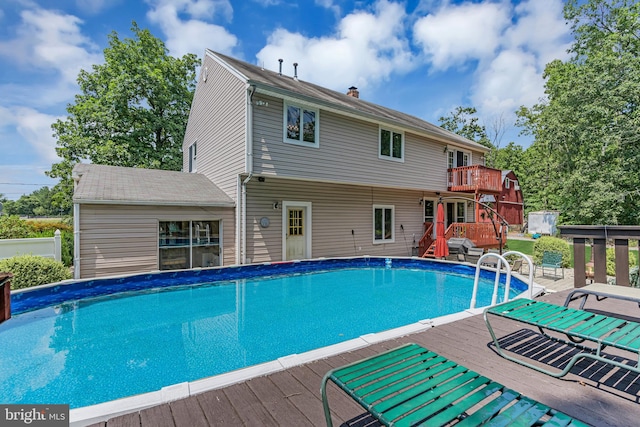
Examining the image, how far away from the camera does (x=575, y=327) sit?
2557mm

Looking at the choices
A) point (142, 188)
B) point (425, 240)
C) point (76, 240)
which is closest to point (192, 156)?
point (142, 188)

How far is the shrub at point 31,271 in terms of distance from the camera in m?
7.05

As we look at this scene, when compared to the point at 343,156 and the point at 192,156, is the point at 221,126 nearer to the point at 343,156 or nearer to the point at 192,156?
the point at 192,156

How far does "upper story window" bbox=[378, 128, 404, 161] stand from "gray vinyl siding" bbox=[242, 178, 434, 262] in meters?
1.64

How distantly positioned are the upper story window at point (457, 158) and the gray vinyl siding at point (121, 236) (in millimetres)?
13083

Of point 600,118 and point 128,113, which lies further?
point 128,113

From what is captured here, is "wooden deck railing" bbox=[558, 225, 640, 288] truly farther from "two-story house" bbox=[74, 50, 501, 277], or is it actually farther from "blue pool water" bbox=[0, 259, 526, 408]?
"two-story house" bbox=[74, 50, 501, 277]

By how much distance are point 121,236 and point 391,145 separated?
34.8 feet

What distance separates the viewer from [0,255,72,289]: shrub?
7055 millimetres

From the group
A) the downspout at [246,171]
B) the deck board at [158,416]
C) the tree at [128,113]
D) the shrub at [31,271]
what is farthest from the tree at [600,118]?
the tree at [128,113]

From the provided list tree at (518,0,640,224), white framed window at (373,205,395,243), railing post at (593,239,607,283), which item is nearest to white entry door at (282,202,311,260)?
white framed window at (373,205,395,243)

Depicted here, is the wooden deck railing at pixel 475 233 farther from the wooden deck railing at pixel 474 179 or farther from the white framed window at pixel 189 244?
the white framed window at pixel 189 244

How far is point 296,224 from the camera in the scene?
11531 mm

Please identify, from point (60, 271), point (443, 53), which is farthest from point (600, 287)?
point (443, 53)
